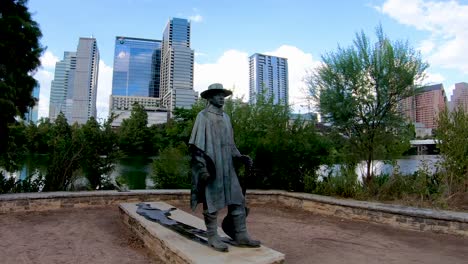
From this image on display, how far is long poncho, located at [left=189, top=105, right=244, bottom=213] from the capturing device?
3916 mm

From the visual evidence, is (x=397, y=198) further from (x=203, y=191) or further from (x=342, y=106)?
(x=203, y=191)

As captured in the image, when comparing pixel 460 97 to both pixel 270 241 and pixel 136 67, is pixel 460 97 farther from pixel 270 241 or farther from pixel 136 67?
pixel 136 67

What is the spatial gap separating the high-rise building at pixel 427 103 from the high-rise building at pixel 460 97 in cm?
27

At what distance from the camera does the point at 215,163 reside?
395 cm

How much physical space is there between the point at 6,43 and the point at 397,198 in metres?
10.7

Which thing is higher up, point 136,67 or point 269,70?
point 136,67

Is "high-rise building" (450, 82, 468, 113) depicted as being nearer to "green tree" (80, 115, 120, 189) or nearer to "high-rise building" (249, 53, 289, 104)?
"high-rise building" (249, 53, 289, 104)

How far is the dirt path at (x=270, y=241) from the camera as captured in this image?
14.8 feet

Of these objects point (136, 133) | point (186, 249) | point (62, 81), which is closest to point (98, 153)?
point (186, 249)

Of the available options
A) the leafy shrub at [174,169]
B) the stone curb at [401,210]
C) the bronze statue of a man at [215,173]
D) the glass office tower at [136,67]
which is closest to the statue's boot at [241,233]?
the bronze statue of a man at [215,173]

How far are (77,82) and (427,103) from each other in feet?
→ 200

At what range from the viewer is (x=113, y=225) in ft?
21.6

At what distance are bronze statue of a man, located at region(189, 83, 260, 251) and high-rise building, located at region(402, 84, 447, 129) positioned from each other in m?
7.26

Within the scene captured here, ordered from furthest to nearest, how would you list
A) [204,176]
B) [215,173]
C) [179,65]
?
[179,65], [215,173], [204,176]
